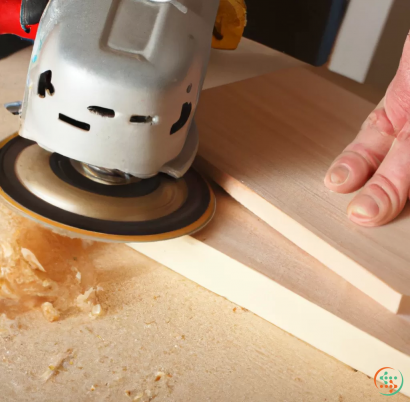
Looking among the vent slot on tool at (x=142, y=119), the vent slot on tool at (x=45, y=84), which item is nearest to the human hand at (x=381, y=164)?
the vent slot on tool at (x=142, y=119)

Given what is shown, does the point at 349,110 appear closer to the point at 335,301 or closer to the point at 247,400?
the point at 335,301

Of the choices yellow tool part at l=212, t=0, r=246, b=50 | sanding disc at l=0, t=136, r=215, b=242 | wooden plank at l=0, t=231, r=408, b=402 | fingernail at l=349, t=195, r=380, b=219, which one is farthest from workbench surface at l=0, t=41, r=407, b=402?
yellow tool part at l=212, t=0, r=246, b=50

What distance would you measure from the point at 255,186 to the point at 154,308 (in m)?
0.29

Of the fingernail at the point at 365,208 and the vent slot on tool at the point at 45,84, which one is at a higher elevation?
the vent slot on tool at the point at 45,84

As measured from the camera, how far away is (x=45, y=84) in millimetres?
726

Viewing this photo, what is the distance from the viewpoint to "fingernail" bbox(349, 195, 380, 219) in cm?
88

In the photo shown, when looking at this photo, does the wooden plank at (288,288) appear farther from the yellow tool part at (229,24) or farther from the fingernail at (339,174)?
the yellow tool part at (229,24)

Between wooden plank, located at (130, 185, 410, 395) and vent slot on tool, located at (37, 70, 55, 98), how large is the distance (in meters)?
0.32

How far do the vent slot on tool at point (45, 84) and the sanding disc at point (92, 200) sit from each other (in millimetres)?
170

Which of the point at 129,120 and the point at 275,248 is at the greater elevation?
the point at 129,120

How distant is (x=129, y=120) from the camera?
0.71m

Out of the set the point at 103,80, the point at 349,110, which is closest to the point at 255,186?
the point at 103,80

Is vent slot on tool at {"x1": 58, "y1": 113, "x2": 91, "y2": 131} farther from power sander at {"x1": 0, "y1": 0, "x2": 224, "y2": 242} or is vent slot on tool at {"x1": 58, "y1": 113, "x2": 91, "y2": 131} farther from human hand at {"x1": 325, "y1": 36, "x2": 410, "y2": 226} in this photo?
human hand at {"x1": 325, "y1": 36, "x2": 410, "y2": 226}

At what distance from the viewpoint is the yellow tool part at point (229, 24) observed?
1481 millimetres
